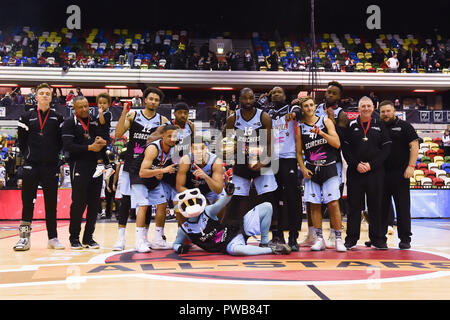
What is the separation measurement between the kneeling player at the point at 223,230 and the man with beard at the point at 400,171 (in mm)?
1863

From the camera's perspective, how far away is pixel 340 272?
13.0 feet

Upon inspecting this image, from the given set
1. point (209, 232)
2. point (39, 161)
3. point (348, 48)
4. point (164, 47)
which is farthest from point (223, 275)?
point (348, 48)

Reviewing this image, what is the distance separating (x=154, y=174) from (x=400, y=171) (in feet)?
11.1

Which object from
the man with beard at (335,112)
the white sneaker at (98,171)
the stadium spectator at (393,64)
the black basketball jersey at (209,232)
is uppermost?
the stadium spectator at (393,64)

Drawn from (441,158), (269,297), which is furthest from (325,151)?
(441,158)

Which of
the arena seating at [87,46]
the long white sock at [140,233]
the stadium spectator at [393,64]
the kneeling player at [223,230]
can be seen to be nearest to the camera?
the kneeling player at [223,230]

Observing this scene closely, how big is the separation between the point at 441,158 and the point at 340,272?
52.1ft

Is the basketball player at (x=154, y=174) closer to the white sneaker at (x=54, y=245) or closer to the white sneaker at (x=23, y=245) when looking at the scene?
the white sneaker at (x=54, y=245)

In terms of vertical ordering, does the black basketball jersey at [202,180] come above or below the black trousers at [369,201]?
above

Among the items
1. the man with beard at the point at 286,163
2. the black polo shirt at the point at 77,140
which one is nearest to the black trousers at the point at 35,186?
the black polo shirt at the point at 77,140

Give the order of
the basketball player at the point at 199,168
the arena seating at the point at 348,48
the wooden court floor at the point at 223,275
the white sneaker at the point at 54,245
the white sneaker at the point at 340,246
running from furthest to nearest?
the arena seating at the point at 348,48 < the white sneaker at the point at 54,245 < the white sneaker at the point at 340,246 < the basketball player at the point at 199,168 < the wooden court floor at the point at 223,275

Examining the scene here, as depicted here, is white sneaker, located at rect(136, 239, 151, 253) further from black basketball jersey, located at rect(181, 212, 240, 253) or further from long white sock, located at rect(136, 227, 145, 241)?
black basketball jersey, located at rect(181, 212, 240, 253)

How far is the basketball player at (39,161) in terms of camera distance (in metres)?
5.89
